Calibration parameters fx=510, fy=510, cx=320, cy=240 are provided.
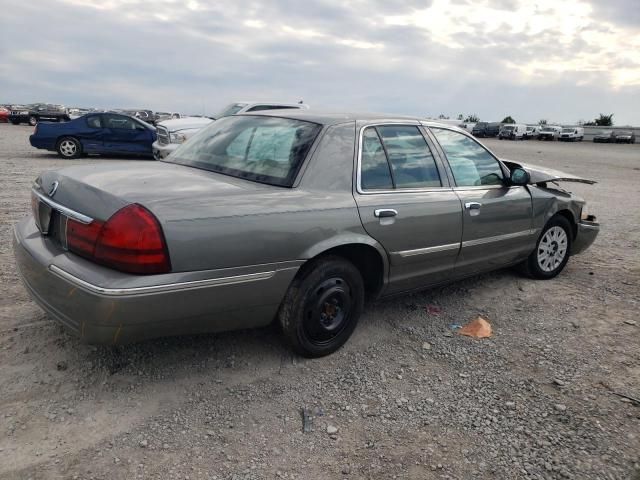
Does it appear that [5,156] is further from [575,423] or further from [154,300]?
[575,423]

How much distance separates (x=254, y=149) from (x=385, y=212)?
0.97 meters

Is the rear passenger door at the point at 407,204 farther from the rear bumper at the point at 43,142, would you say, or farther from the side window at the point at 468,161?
the rear bumper at the point at 43,142

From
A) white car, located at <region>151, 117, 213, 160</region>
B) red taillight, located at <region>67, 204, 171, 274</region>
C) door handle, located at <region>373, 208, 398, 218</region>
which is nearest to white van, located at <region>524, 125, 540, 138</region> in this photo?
white car, located at <region>151, 117, 213, 160</region>

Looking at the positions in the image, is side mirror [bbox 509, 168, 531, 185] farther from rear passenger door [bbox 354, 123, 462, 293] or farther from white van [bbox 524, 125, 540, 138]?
white van [bbox 524, 125, 540, 138]

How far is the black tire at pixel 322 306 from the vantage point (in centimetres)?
304

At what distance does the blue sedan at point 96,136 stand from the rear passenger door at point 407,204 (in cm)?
1229

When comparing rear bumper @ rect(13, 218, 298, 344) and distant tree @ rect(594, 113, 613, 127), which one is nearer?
rear bumper @ rect(13, 218, 298, 344)

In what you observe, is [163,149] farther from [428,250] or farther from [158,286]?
[158,286]

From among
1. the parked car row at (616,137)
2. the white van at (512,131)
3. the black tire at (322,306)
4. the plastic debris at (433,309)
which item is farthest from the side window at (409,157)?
the parked car row at (616,137)

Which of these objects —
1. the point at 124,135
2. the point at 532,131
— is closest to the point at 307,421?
the point at 124,135

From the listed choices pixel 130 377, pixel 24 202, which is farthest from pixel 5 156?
pixel 130 377

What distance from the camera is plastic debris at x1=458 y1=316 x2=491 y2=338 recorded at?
3852mm

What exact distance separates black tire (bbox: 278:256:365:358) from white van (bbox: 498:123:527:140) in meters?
45.6

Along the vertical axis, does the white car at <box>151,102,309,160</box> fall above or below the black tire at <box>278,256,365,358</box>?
above
